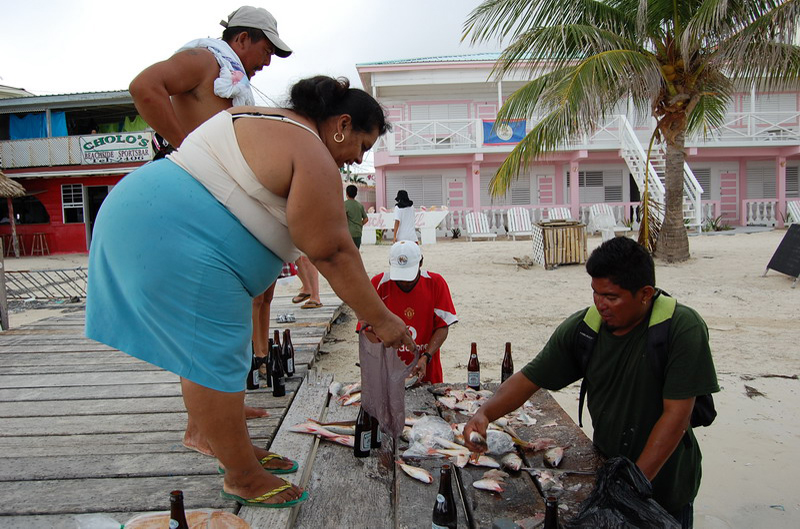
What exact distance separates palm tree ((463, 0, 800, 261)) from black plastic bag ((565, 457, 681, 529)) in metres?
9.20

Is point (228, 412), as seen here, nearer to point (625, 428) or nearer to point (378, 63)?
point (625, 428)

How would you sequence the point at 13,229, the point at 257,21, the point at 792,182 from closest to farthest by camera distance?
the point at 257,21, the point at 13,229, the point at 792,182

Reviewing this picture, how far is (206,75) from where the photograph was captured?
2.77 m

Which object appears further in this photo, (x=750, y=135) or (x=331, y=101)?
(x=750, y=135)

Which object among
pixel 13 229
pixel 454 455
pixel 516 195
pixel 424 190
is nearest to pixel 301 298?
pixel 454 455

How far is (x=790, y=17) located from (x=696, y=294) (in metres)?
4.86

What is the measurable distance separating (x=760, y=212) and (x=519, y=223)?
10912 mm

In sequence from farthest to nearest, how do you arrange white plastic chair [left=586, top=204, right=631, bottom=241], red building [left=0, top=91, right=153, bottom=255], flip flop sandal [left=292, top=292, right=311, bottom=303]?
red building [left=0, top=91, right=153, bottom=255] → white plastic chair [left=586, top=204, right=631, bottom=241] → flip flop sandal [left=292, top=292, right=311, bottom=303]

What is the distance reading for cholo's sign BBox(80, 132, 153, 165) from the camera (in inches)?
855

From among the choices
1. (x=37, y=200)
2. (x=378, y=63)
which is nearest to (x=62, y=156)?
(x=37, y=200)

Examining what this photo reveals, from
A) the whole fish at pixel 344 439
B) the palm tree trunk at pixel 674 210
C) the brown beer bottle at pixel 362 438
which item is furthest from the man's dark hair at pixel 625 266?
the palm tree trunk at pixel 674 210

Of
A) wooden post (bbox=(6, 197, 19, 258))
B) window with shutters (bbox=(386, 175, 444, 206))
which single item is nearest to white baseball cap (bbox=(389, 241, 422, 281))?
window with shutters (bbox=(386, 175, 444, 206))

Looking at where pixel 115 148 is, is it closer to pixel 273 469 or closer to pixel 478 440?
pixel 273 469

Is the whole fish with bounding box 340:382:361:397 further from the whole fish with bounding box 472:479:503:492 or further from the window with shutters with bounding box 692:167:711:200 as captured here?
the window with shutters with bounding box 692:167:711:200
